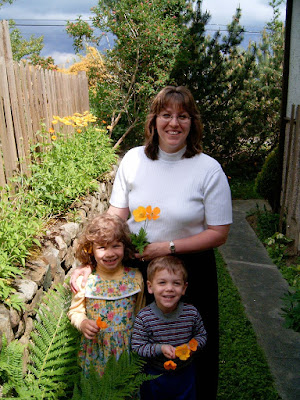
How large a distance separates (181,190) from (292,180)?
3.51 metres

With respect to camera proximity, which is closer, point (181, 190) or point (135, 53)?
point (181, 190)

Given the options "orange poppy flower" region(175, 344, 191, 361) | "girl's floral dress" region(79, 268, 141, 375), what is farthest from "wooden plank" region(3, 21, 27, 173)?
"orange poppy flower" region(175, 344, 191, 361)

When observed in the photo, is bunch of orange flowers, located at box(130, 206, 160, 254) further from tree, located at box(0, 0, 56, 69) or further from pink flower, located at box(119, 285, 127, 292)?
tree, located at box(0, 0, 56, 69)

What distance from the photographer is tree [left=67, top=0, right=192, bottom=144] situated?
307 inches

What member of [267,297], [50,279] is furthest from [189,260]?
[267,297]

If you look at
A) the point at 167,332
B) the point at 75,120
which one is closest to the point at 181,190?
the point at 167,332

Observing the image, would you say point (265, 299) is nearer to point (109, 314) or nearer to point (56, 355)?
point (109, 314)

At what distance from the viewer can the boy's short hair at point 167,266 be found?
5.93 ft

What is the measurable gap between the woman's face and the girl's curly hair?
0.45m

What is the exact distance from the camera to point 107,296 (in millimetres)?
1901

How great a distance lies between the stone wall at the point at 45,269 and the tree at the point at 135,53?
4.44 m

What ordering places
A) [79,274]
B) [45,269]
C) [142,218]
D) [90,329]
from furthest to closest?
[45,269] < [79,274] < [142,218] < [90,329]

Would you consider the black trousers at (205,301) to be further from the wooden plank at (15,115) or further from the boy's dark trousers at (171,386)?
the wooden plank at (15,115)

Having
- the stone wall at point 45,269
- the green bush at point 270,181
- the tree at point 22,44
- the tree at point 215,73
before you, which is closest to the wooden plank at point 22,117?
the stone wall at point 45,269
